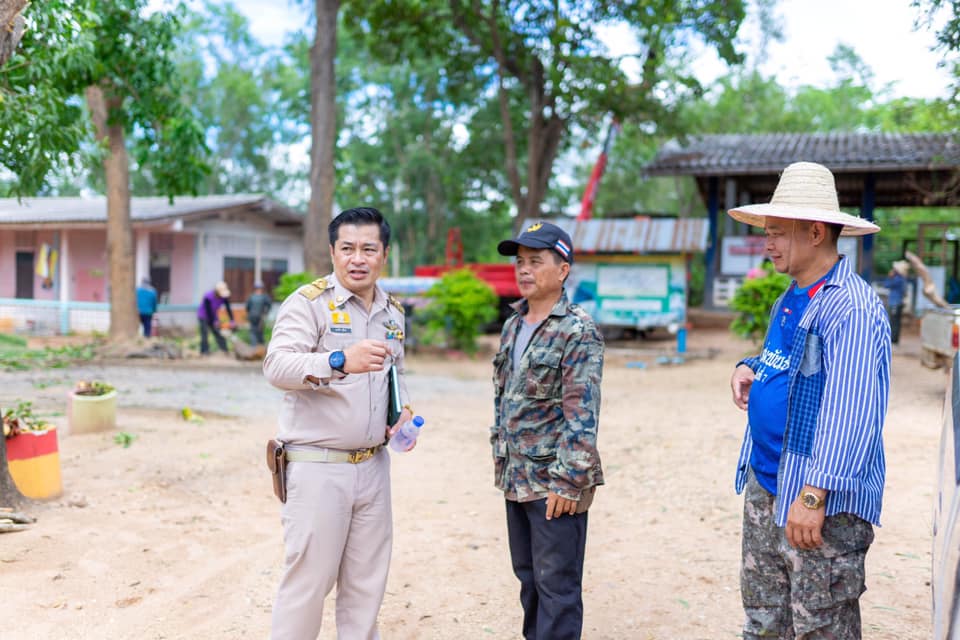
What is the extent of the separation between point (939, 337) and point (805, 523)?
9.15m

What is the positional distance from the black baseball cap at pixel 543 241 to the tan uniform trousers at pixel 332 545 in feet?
3.30

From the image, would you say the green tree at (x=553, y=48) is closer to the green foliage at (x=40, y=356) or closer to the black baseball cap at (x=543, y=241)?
the green foliage at (x=40, y=356)

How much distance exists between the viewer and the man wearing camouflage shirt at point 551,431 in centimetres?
293

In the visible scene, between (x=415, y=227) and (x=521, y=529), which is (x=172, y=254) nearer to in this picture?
(x=415, y=227)

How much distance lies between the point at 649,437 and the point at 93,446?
545 cm

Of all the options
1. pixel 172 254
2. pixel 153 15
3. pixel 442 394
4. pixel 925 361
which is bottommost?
pixel 442 394

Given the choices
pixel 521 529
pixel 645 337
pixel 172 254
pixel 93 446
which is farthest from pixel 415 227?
pixel 521 529

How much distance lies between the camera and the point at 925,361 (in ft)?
35.3

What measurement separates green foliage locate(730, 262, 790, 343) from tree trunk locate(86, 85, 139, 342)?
11.2 m

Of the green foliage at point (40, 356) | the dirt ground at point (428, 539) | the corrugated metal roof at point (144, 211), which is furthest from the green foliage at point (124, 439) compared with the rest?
the corrugated metal roof at point (144, 211)

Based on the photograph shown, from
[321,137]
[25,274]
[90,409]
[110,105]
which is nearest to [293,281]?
[321,137]

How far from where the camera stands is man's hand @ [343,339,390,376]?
8.55ft

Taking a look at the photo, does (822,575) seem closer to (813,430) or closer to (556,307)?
(813,430)

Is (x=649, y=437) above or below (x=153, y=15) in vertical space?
below
